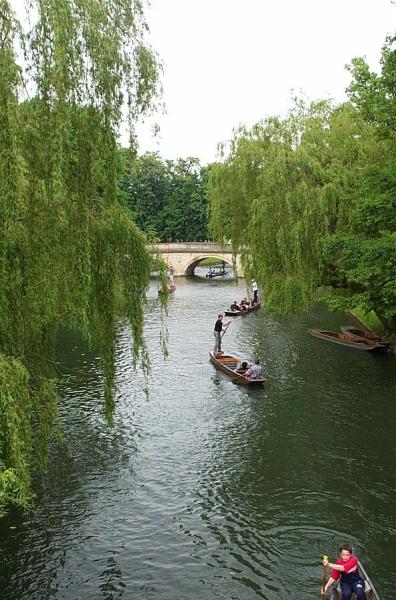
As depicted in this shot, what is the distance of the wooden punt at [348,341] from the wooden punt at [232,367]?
18.2 ft

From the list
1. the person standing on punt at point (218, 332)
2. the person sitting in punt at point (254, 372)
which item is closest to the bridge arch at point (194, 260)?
the person standing on punt at point (218, 332)

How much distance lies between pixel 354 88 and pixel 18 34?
1657 cm

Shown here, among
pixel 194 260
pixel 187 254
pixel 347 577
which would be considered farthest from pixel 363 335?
pixel 187 254

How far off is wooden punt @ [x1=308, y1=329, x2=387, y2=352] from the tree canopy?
1.46 m

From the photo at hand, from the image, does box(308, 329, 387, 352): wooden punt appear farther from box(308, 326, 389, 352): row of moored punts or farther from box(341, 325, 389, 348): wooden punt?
box(341, 325, 389, 348): wooden punt

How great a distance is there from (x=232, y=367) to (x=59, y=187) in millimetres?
14978

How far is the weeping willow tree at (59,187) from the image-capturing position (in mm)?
8414

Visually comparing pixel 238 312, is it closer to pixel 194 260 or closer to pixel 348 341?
pixel 348 341

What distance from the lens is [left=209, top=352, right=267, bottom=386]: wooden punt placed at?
2061cm

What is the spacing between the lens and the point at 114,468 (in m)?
14.4

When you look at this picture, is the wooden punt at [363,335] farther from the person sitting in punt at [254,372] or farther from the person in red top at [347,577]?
the person in red top at [347,577]

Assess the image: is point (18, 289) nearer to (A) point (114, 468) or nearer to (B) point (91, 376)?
(A) point (114, 468)

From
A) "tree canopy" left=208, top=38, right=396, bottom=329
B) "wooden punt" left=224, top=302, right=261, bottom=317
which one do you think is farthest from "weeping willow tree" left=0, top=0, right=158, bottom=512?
"wooden punt" left=224, top=302, right=261, bottom=317

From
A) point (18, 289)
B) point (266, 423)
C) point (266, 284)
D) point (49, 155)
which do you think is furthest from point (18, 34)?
point (266, 284)
